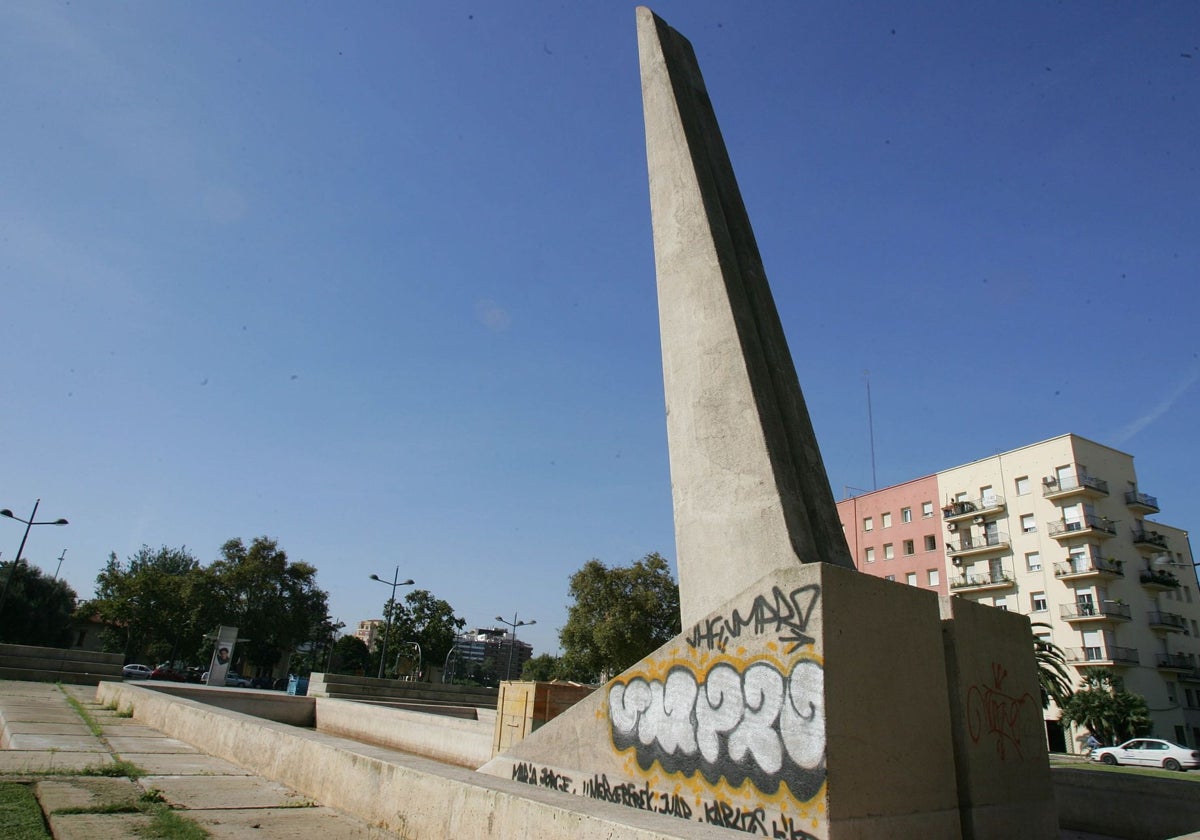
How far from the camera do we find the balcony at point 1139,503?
4588 centimetres

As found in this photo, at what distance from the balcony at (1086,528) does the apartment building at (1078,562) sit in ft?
0.22

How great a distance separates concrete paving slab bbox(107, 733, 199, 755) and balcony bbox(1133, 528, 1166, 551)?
53.1 metres

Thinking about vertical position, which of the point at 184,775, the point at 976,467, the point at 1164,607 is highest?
the point at 976,467

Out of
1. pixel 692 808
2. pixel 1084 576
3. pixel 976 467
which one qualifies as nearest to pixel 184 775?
pixel 692 808

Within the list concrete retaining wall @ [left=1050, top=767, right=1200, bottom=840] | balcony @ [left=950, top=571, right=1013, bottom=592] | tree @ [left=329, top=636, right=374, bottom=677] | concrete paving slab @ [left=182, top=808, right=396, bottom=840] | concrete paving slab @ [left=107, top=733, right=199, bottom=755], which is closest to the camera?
concrete paving slab @ [left=182, top=808, right=396, bottom=840]

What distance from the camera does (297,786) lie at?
6383 mm

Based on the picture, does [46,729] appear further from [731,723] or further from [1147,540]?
[1147,540]

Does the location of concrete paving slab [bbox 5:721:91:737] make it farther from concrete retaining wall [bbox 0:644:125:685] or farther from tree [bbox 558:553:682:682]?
tree [bbox 558:553:682:682]

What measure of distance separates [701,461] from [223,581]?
58.9m

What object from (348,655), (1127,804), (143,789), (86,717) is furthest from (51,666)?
A: (348,655)

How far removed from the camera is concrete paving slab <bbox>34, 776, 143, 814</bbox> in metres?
5.23

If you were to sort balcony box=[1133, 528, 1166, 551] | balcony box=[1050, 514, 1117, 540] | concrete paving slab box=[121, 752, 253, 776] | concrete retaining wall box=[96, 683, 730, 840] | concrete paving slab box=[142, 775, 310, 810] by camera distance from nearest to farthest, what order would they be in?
concrete retaining wall box=[96, 683, 730, 840], concrete paving slab box=[142, 775, 310, 810], concrete paving slab box=[121, 752, 253, 776], balcony box=[1050, 514, 1117, 540], balcony box=[1133, 528, 1166, 551]

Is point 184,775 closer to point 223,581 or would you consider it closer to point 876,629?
point 876,629

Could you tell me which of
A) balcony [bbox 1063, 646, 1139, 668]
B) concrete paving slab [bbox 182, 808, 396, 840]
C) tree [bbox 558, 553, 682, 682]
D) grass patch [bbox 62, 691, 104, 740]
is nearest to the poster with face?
grass patch [bbox 62, 691, 104, 740]
